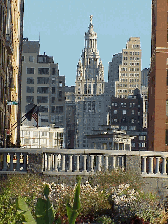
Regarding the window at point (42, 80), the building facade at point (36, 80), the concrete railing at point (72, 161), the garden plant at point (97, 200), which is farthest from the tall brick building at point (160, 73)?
the window at point (42, 80)

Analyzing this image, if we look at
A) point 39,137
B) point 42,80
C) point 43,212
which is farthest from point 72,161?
point 42,80

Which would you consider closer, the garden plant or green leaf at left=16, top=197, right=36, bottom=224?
green leaf at left=16, top=197, right=36, bottom=224

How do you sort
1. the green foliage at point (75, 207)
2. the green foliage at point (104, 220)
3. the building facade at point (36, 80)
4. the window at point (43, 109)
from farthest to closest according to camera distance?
the window at point (43, 109)
the building facade at point (36, 80)
the green foliage at point (104, 220)
the green foliage at point (75, 207)

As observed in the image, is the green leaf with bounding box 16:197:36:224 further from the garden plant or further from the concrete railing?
the concrete railing

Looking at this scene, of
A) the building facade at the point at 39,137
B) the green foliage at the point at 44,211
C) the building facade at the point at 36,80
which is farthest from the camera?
the building facade at the point at 36,80

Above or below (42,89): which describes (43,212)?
below

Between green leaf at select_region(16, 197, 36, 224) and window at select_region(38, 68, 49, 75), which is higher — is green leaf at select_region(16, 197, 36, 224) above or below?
below

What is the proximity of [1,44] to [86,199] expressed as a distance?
111 ft

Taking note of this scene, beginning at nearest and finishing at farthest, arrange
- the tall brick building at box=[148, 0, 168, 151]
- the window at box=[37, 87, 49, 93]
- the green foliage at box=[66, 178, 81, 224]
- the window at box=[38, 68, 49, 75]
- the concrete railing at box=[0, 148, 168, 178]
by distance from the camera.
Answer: the green foliage at box=[66, 178, 81, 224] < the concrete railing at box=[0, 148, 168, 178] < the tall brick building at box=[148, 0, 168, 151] < the window at box=[38, 68, 49, 75] < the window at box=[37, 87, 49, 93]

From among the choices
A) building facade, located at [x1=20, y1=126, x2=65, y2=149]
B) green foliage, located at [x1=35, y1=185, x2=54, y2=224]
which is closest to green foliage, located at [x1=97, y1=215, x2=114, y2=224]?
green foliage, located at [x1=35, y1=185, x2=54, y2=224]

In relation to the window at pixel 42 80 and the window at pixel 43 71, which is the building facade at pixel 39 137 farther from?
the window at pixel 42 80

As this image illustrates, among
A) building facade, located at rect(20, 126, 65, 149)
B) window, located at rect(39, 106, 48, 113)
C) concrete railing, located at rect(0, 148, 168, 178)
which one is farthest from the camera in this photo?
window, located at rect(39, 106, 48, 113)

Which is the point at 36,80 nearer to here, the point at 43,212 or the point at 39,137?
the point at 39,137

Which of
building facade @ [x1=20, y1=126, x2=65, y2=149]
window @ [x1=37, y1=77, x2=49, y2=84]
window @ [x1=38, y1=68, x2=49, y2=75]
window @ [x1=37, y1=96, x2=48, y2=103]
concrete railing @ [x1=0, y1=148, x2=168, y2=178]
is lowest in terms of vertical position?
building facade @ [x1=20, y1=126, x2=65, y2=149]
